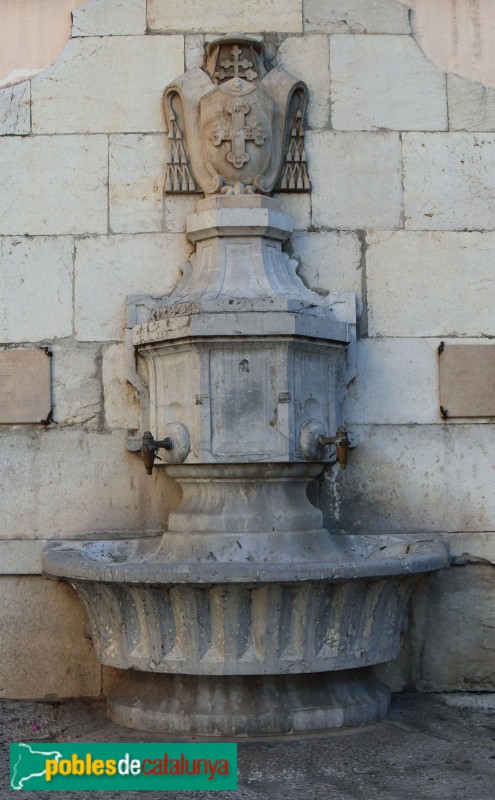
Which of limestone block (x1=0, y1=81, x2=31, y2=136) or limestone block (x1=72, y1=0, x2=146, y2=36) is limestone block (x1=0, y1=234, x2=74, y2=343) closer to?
limestone block (x1=0, y1=81, x2=31, y2=136)

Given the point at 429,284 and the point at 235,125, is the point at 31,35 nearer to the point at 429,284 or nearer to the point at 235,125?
the point at 235,125

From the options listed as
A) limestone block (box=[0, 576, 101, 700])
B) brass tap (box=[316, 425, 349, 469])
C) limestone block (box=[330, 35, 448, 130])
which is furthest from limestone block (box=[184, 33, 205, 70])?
limestone block (box=[0, 576, 101, 700])

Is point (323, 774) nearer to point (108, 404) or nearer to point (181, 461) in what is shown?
point (181, 461)

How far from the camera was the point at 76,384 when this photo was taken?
580 centimetres

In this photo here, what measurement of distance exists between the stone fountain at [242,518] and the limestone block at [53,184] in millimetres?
486

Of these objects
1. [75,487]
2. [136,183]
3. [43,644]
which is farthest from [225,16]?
[43,644]

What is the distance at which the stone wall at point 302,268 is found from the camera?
5.75 m

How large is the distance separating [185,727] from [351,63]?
344cm

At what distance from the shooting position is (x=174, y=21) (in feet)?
19.7

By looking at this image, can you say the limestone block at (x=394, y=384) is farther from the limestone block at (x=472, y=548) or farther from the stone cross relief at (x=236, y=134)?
the stone cross relief at (x=236, y=134)

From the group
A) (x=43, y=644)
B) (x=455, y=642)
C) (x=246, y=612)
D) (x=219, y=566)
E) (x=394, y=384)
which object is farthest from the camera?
(x=394, y=384)

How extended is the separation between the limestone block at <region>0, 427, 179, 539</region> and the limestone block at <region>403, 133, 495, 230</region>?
1915mm

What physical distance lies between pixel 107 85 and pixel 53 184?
1.93 ft

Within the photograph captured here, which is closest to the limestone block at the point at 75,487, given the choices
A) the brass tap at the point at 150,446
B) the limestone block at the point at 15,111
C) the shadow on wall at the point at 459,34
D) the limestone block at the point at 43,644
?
the limestone block at the point at 43,644
